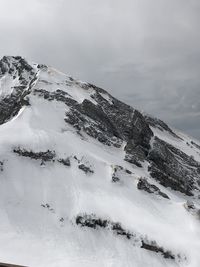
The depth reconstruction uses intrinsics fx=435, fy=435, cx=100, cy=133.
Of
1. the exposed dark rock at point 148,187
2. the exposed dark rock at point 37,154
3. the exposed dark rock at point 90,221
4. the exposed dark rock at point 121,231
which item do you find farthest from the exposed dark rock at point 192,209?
the exposed dark rock at point 37,154

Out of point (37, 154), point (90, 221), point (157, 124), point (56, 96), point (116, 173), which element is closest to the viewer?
point (90, 221)

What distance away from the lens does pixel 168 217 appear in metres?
57.3

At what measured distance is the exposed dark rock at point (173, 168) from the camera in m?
74.0

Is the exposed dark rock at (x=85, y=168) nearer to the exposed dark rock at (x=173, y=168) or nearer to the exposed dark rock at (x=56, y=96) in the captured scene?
the exposed dark rock at (x=173, y=168)

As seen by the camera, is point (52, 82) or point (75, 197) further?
point (52, 82)

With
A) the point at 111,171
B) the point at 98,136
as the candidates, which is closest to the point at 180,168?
the point at 98,136

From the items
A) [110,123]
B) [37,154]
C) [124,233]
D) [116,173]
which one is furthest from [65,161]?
[110,123]

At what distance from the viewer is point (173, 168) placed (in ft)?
280

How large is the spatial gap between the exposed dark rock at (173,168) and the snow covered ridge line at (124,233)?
21409 mm

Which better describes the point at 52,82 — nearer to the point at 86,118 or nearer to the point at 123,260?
the point at 86,118

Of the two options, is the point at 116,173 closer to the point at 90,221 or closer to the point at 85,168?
the point at 85,168

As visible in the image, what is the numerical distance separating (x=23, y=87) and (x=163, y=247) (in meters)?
56.6

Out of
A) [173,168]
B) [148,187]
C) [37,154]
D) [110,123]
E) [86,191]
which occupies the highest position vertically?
[110,123]

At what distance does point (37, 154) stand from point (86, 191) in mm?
9409
